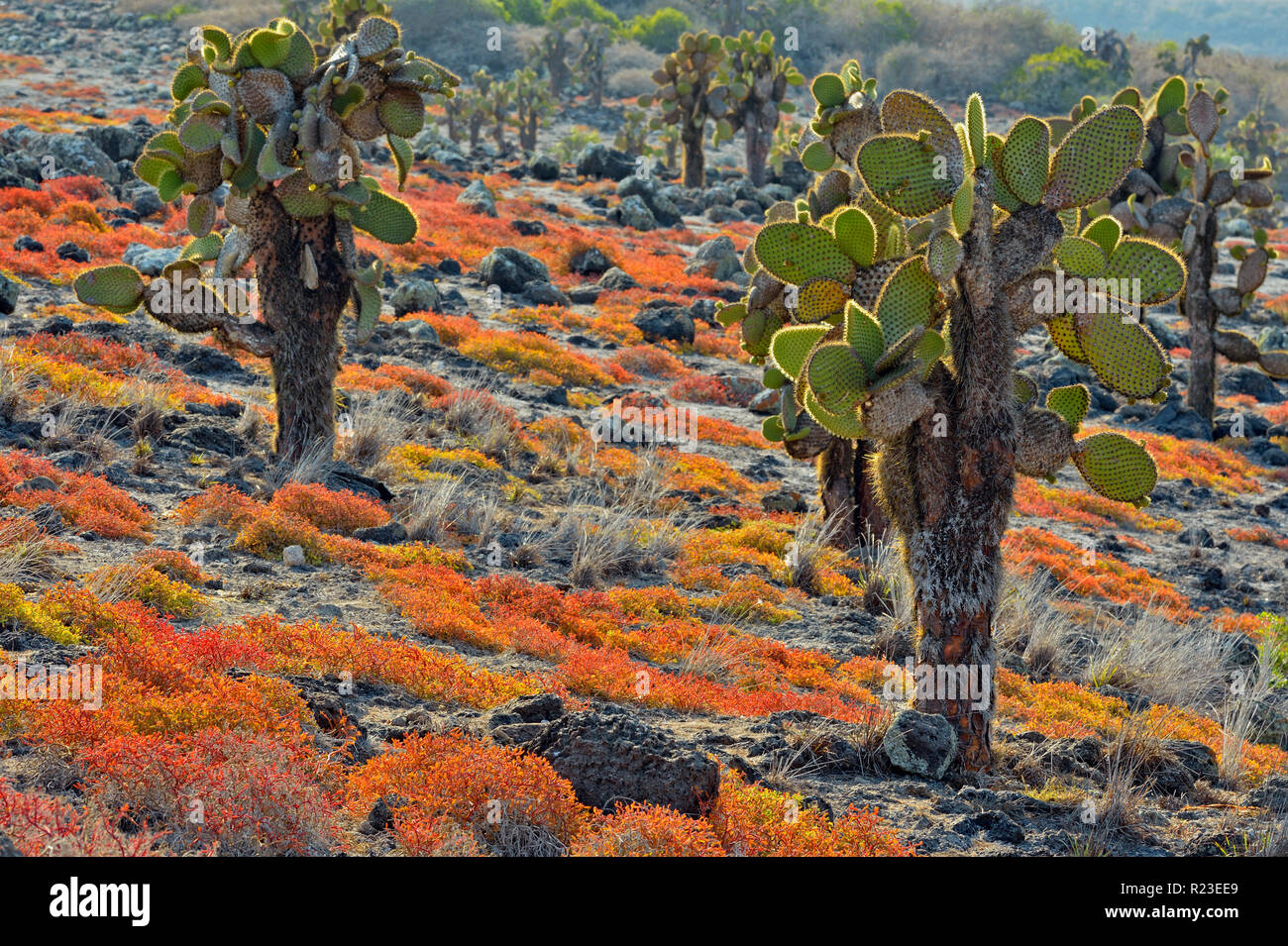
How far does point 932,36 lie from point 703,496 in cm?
8051

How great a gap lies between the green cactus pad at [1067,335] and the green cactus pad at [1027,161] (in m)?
0.79

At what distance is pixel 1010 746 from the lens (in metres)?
7.01

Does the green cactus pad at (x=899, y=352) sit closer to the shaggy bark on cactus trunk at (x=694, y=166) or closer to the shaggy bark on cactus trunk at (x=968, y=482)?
the shaggy bark on cactus trunk at (x=968, y=482)

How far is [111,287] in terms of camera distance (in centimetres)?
1009

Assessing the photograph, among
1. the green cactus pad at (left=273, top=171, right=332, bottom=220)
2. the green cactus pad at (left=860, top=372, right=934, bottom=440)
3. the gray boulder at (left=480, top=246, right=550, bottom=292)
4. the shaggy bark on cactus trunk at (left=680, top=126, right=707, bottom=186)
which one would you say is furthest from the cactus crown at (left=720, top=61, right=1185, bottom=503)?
the shaggy bark on cactus trunk at (left=680, top=126, right=707, bottom=186)

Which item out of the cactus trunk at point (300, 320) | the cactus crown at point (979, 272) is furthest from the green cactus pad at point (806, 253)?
the cactus trunk at point (300, 320)

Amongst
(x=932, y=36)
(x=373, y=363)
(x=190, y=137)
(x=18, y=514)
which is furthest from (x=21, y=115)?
(x=932, y=36)

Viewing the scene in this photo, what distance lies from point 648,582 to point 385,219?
4398 mm

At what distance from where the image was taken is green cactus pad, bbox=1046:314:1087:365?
6.61 metres

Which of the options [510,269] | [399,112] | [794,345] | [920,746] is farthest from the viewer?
[510,269]

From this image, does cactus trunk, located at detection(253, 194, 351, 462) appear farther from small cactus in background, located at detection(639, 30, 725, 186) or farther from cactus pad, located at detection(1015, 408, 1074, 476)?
small cactus in background, located at detection(639, 30, 725, 186)

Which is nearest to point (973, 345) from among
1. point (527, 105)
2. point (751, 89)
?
point (751, 89)

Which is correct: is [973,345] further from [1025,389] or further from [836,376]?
[1025,389]
